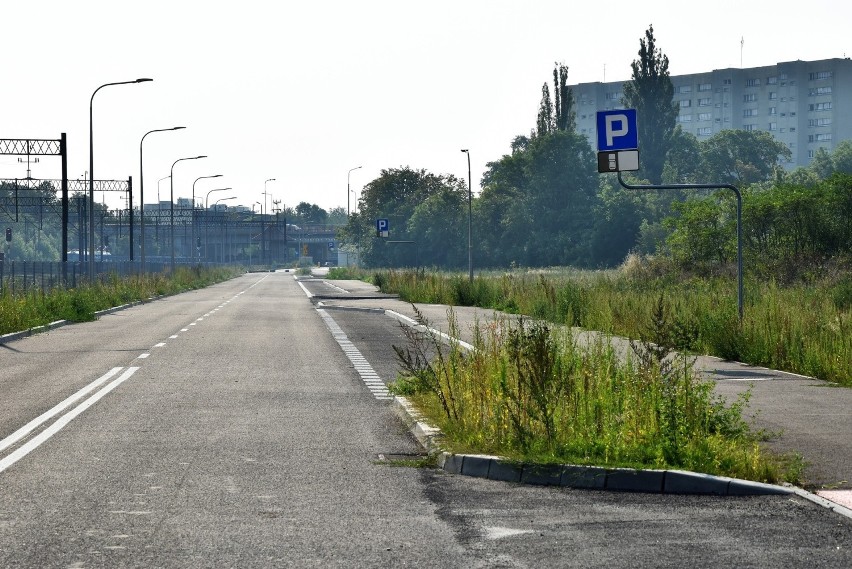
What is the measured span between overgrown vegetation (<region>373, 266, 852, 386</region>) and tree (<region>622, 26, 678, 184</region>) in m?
69.1

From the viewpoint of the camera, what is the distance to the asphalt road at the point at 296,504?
652 centimetres

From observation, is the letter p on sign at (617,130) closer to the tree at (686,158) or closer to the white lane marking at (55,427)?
the white lane marking at (55,427)

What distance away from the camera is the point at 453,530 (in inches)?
282

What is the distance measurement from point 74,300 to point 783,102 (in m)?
145

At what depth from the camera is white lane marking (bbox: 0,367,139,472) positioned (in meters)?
9.92

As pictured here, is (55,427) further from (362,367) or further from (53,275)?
(53,275)

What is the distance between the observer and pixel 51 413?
13.0m

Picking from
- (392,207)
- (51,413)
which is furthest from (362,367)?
(392,207)

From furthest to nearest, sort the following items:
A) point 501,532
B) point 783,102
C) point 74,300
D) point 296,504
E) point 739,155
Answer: point 783,102
point 739,155
point 74,300
point 296,504
point 501,532

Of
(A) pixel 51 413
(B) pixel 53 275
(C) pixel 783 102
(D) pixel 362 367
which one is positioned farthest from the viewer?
(C) pixel 783 102

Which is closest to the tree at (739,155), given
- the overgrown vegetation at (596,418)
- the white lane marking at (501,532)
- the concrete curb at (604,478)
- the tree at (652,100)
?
the tree at (652,100)

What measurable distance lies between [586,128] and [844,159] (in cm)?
5700

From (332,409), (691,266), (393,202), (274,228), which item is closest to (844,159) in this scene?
(393,202)

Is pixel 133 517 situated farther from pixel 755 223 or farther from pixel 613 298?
pixel 755 223
